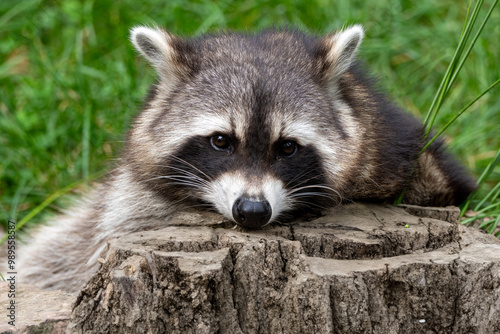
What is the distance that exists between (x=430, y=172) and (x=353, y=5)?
12.3 ft

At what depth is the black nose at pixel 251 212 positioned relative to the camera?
3637 millimetres

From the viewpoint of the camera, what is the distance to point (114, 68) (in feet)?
24.1

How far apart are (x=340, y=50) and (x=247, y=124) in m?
0.95

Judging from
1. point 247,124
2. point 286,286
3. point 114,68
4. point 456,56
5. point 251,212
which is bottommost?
point 286,286

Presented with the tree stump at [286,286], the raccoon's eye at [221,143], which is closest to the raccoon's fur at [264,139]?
the raccoon's eye at [221,143]

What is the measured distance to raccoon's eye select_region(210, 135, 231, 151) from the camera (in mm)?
3982

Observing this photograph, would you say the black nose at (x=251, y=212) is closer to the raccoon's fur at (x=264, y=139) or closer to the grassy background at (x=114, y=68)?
the raccoon's fur at (x=264, y=139)

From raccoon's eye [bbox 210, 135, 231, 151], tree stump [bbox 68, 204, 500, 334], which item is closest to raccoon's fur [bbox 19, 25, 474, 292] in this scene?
raccoon's eye [bbox 210, 135, 231, 151]

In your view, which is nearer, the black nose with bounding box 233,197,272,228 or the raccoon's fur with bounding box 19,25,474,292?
the black nose with bounding box 233,197,272,228

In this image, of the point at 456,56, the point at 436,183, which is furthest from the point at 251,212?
the point at 436,183

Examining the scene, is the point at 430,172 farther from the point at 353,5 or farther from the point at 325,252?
the point at 353,5

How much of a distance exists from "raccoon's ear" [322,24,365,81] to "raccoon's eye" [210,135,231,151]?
0.89m

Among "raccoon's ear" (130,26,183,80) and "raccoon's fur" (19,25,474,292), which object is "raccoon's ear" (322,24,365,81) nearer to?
"raccoon's fur" (19,25,474,292)

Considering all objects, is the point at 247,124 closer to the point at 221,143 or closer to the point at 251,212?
the point at 221,143
